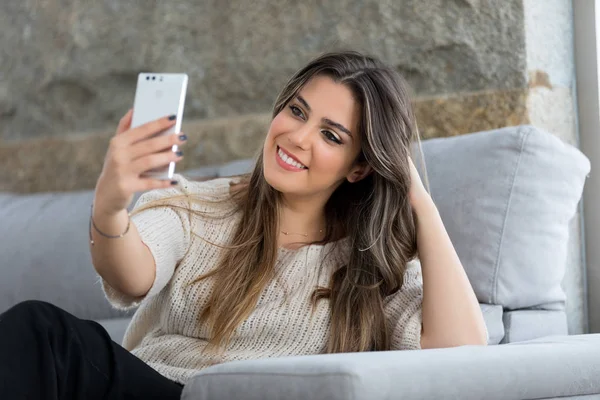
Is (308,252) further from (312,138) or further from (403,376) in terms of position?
(403,376)

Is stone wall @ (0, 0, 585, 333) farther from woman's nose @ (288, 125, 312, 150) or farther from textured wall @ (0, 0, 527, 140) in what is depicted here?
woman's nose @ (288, 125, 312, 150)

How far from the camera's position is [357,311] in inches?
62.2

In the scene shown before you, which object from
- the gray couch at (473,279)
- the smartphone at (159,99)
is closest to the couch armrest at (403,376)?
the gray couch at (473,279)

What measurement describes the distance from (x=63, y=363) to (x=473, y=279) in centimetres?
84

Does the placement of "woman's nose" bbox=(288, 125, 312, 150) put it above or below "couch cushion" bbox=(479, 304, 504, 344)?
above

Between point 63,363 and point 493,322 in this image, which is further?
point 493,322

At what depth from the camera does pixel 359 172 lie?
5.57ft

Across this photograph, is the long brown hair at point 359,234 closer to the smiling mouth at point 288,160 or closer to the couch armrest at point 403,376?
the smiling mouth at point 288,160

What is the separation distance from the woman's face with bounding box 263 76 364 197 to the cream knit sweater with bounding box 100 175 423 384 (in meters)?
0.17

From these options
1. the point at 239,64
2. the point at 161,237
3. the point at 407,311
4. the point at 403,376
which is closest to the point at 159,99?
the point at 161,237

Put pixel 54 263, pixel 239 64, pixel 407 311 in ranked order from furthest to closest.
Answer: pixel 239 64 < pixel 54 263 < pixel 407 311

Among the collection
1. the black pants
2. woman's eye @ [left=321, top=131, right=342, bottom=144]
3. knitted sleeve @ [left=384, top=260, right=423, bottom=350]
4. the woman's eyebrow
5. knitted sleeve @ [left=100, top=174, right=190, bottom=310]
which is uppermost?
the woman's eyebrow

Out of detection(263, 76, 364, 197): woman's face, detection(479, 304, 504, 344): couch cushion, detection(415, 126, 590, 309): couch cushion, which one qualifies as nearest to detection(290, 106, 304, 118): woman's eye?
detection(263, 76, 364, 197): woman's face

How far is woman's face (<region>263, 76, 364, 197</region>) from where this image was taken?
1.56 metres
